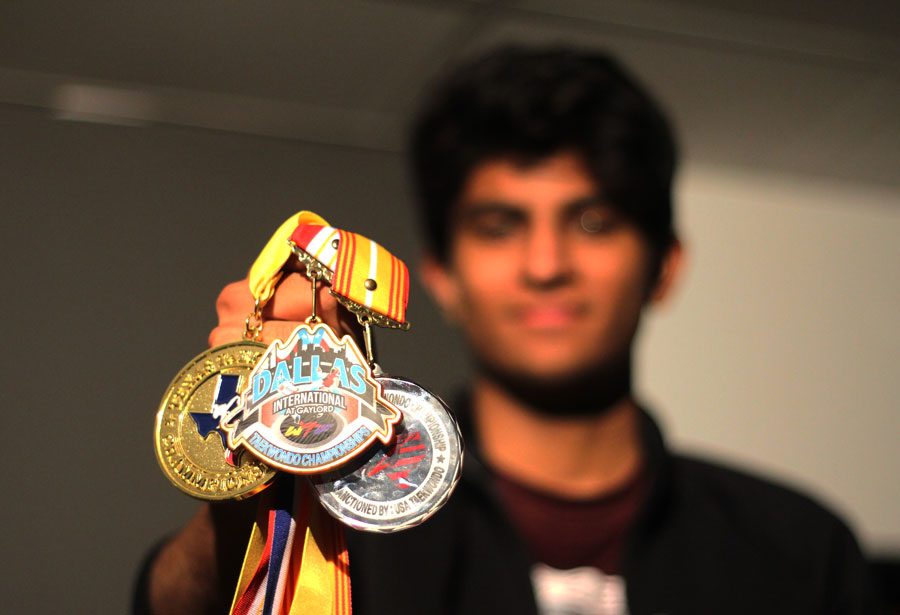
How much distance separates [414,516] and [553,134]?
1.92 feet

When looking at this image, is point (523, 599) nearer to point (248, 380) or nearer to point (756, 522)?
point (756, 522)

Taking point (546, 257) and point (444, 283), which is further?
point (444, 283)

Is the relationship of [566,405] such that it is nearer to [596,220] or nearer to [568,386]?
[568,386]

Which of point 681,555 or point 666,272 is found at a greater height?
point 666,272

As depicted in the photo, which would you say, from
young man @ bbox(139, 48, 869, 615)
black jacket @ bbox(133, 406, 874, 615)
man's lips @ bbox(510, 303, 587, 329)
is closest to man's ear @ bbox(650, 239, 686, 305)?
young man @ bbox(139, 48, 869, 615)

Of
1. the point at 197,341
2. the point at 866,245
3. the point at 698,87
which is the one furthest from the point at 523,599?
the point at 866,245

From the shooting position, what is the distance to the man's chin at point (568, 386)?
1.04 m

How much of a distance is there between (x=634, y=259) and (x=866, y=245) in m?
1.63

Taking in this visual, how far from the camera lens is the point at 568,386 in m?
1.08

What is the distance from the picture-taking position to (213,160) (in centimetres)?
52

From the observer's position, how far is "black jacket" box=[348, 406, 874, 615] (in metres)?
0.92

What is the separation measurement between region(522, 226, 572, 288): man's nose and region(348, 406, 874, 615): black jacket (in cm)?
29

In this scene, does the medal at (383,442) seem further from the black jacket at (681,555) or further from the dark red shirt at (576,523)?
the dark red shirt at (576,523)

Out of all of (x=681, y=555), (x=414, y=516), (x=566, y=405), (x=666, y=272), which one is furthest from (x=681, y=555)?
(x=414, y=516)
